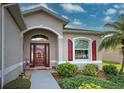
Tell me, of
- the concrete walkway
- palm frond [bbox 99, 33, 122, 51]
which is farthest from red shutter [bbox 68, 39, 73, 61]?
the concrete walkway

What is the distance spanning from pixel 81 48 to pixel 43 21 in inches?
154

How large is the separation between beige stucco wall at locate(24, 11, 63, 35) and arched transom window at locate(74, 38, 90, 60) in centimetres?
188

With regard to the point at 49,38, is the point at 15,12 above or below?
above

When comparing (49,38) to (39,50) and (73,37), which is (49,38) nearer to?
(39,50)

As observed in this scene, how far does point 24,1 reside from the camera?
974 cm

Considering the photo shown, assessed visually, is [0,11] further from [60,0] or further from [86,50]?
[86,50]

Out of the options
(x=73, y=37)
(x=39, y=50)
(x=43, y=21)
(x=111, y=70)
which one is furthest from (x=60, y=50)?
(x=111, y=70)

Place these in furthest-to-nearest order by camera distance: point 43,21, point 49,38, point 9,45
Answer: point 49,38 < point 43,21 < point 9,45

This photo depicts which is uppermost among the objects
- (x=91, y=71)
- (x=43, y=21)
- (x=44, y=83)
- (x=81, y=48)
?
(x=43, y=21)

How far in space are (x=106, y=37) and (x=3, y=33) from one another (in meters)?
11.5

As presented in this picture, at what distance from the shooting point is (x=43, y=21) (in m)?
20.4

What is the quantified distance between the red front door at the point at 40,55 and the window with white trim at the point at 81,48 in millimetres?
2741
